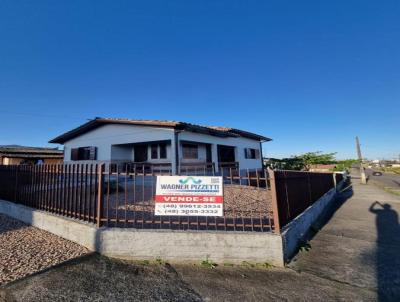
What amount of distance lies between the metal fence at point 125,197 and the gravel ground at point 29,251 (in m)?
0.60

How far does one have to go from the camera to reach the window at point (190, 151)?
1507 centimetres

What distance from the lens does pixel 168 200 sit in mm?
4426

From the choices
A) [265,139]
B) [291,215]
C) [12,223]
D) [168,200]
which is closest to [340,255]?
[291,215]

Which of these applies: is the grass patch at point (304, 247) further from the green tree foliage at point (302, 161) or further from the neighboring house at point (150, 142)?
the green tree foliage at point (302, 161)

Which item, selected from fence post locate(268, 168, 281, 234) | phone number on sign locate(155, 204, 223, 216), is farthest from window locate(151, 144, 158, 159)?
fence post locate(268, 168, 281, 234)

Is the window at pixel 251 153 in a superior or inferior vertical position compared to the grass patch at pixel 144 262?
superior

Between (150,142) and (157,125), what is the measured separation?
2.21 metres

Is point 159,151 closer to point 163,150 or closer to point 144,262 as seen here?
point 163,150

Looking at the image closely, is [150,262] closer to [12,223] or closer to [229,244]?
[229,244]

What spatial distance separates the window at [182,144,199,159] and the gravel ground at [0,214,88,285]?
10.1 meters

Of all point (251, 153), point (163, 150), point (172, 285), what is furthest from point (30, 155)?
point (172, 285)

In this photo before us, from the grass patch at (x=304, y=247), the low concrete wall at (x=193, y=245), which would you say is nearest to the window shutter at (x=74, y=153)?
the low concrete wall at (x=193, y=245)

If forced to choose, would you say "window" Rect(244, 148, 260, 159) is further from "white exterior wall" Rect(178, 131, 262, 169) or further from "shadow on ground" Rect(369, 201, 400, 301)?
"shadow on ground" Rect(369, 201, 400, 301)

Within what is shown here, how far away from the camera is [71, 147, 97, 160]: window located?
1603 cm
